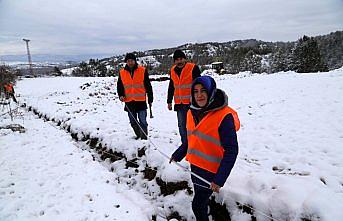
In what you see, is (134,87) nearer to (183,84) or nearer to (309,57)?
(183,84)

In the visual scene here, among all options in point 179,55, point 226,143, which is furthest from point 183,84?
point 226,143

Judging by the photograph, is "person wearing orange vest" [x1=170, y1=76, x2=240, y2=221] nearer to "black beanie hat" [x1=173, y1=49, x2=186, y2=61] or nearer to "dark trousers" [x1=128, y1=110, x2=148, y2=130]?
"black beanie hat" [x1=173, y1=49, x2=186, y2=61]

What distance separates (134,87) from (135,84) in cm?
8

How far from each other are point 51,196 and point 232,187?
344cm

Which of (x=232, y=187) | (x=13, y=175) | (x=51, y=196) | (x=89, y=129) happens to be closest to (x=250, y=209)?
(x=232, y=187)

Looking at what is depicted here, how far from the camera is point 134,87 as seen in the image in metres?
6.65

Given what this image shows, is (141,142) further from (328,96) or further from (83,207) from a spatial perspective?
(328,96)

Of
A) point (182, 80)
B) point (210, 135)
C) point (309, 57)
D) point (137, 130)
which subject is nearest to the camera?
point (210, 135)

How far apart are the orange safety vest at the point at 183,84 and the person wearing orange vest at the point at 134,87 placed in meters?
1.21

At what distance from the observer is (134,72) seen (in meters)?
6.60

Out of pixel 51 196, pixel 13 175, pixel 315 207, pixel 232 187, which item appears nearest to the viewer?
A: pixel 315 207

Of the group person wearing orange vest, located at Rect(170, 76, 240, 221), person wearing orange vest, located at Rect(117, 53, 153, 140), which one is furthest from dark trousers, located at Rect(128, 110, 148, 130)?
person wearing orange vest, located at Rect(170, 76, 240, 221)

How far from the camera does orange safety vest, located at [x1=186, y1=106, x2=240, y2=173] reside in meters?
2.89

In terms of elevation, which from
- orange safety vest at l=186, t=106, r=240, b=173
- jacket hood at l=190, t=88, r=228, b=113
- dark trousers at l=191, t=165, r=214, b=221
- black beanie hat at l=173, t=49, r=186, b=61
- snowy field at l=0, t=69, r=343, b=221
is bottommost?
snowy field at l=0, t=69, r=343, b=221
